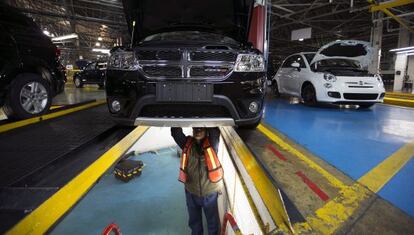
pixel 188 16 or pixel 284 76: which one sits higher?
pixel 188 16

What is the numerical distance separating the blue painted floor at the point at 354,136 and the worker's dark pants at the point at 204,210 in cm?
138

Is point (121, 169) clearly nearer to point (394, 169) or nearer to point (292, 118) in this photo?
point (292, 118)

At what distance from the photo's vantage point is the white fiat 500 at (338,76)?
505cm

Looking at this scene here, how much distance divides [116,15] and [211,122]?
14.1m

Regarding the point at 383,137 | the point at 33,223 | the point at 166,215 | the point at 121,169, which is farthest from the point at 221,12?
the point at 121,169

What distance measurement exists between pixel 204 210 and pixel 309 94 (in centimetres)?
384

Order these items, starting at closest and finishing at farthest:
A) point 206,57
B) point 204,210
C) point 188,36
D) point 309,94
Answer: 1. point 206,57
2. point 188,36
3. point 204,210
4. point 309,94

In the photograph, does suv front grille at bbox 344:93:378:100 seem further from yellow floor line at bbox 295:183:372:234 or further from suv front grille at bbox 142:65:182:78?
suv front grille at bbox 142:65:182:78

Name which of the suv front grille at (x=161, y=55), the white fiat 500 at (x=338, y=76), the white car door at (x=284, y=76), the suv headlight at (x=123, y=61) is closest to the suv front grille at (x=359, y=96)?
the white fiat 500 at (x=338, y=76)

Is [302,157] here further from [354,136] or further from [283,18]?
[283,18]

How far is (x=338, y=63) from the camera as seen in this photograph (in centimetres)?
595

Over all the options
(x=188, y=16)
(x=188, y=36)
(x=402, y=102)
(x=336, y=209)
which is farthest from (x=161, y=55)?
(x=402, y=102)

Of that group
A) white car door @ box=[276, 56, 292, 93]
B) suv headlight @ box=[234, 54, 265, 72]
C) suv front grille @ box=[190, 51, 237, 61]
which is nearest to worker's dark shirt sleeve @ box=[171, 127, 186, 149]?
suv front grille @ box=[190, 51, 237, 61]

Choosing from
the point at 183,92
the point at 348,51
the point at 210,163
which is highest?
the point at 348,51
